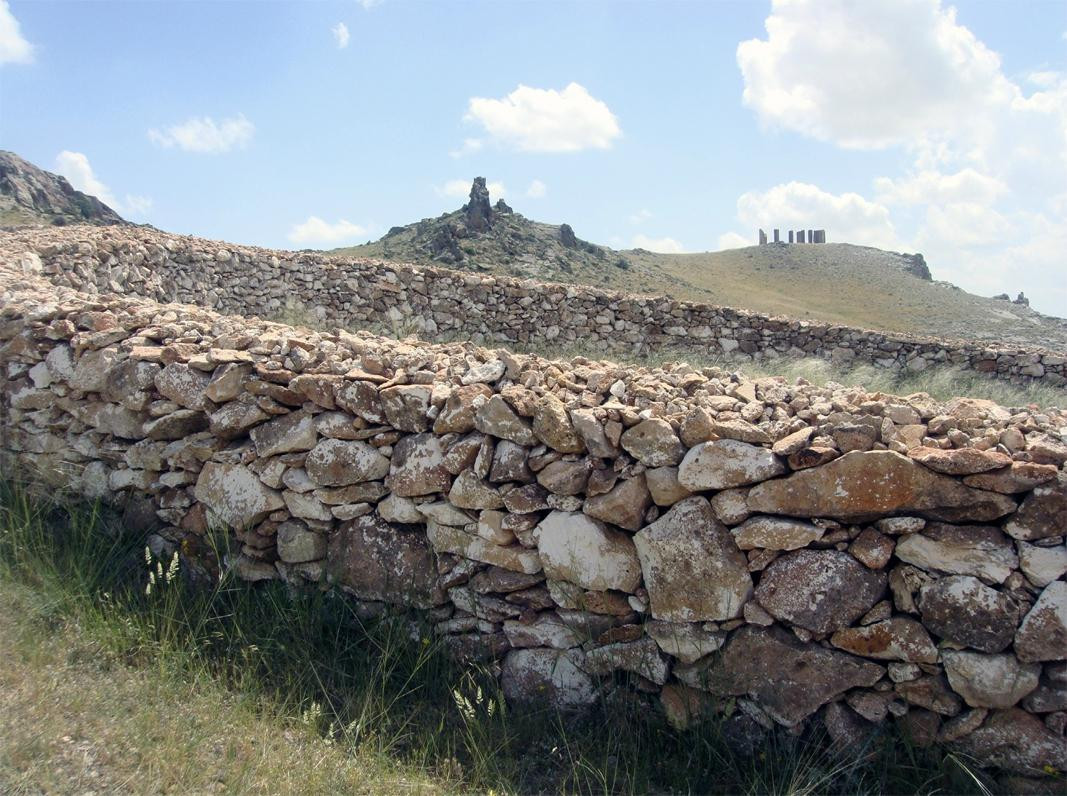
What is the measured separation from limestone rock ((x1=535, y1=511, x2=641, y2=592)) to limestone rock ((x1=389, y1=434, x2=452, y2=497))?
64cm

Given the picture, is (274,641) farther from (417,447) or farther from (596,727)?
(596,727)

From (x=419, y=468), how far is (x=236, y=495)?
3.89 ft

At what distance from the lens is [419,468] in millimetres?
3746

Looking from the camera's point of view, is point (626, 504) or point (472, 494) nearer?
point (626, 504)

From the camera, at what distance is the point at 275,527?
4152 millimetres

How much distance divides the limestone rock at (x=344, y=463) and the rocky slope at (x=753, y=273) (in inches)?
423

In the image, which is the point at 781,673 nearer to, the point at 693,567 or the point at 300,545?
the point at 693,567

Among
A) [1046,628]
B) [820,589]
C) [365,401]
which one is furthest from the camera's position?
[365,401]

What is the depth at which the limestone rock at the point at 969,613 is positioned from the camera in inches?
109

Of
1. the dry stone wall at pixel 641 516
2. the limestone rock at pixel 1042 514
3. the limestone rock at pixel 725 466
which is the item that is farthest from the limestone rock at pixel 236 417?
the limestone rock at pixel 1042 514

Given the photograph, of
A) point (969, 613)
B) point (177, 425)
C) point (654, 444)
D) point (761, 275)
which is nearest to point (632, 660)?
point (654, 444)

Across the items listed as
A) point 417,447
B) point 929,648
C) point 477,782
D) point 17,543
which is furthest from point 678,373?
point 17,543

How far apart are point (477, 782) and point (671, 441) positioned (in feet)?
5.20

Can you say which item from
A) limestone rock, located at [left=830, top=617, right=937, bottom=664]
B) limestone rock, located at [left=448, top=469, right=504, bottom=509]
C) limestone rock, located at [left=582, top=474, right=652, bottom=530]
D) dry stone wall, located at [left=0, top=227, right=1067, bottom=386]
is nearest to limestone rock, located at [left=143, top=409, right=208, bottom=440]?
limestone rock, located at [left=448, top=469, right=504, bottom=509]
